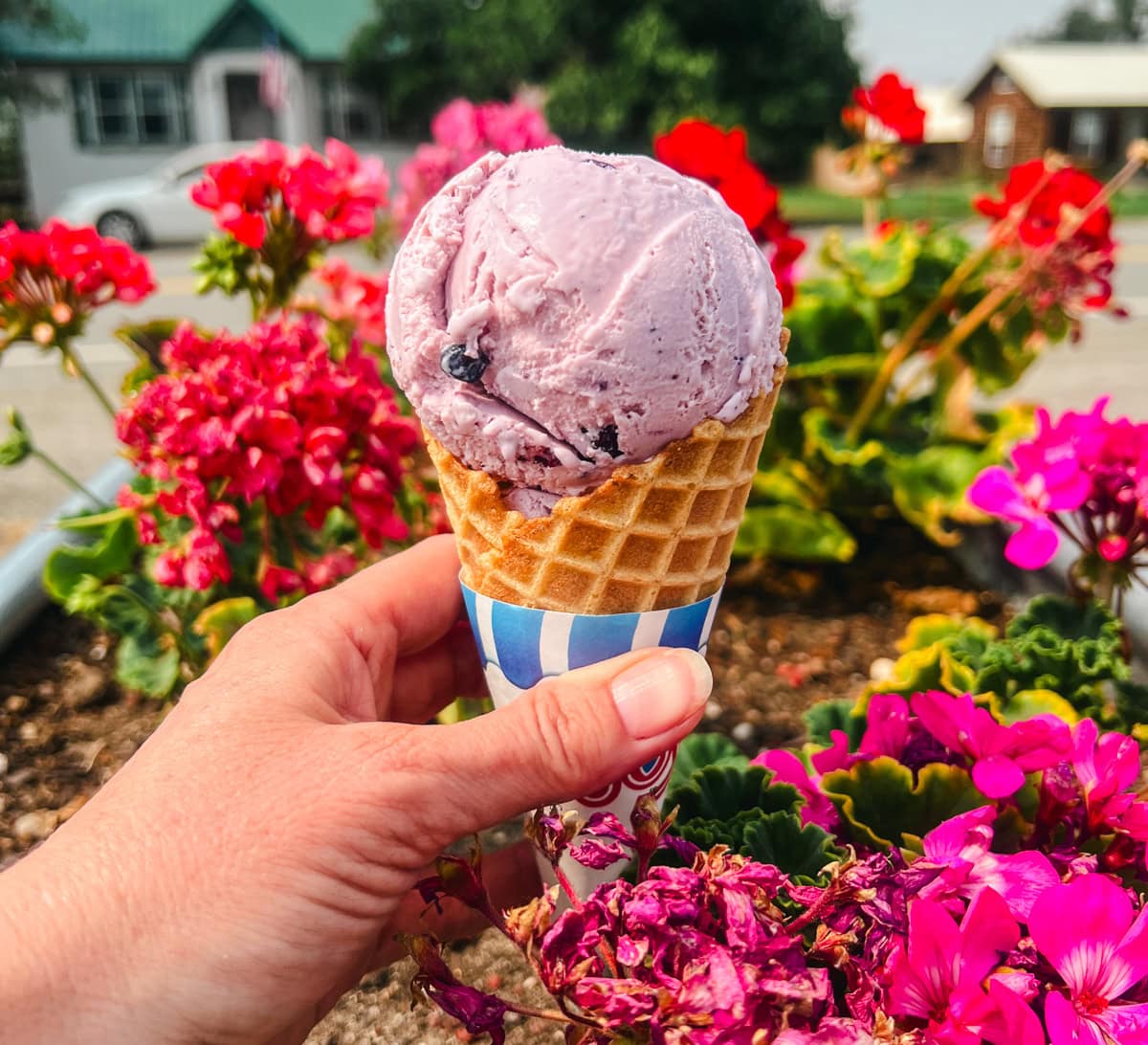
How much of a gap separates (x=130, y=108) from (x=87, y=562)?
25401 mm

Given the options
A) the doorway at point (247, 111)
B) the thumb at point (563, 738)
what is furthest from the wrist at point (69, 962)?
the doorway at point (247, 111)

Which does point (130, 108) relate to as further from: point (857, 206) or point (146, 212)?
point (857, 206)

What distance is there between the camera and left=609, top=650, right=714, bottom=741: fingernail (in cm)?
122

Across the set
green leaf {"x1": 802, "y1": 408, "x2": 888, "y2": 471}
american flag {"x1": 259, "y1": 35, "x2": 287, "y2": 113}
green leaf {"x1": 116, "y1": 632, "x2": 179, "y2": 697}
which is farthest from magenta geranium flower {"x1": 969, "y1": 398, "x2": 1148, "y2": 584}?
american flag {"x1": 259, "y1": 35, "x2": 287, "y2": 113}

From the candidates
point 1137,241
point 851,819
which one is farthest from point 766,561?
Result: point 1137,241

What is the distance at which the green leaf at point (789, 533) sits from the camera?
3035 mm

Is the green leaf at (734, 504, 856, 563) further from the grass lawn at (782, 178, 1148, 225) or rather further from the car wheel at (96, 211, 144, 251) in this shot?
the grass lawn at (782, 178, 1148, 225)

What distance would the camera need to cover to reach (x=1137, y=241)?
52.0 ft

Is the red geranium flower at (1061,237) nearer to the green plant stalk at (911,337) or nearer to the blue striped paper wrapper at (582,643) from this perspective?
the green plant stalk at (911,337)

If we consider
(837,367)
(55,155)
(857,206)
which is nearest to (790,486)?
(837,367)

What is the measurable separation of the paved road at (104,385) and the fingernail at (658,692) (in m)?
3.54

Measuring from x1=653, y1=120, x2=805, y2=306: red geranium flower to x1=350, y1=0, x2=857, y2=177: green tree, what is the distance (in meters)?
18.1

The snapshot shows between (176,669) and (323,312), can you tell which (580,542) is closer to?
(176,669)

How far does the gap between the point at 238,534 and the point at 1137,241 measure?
57.4 ft
